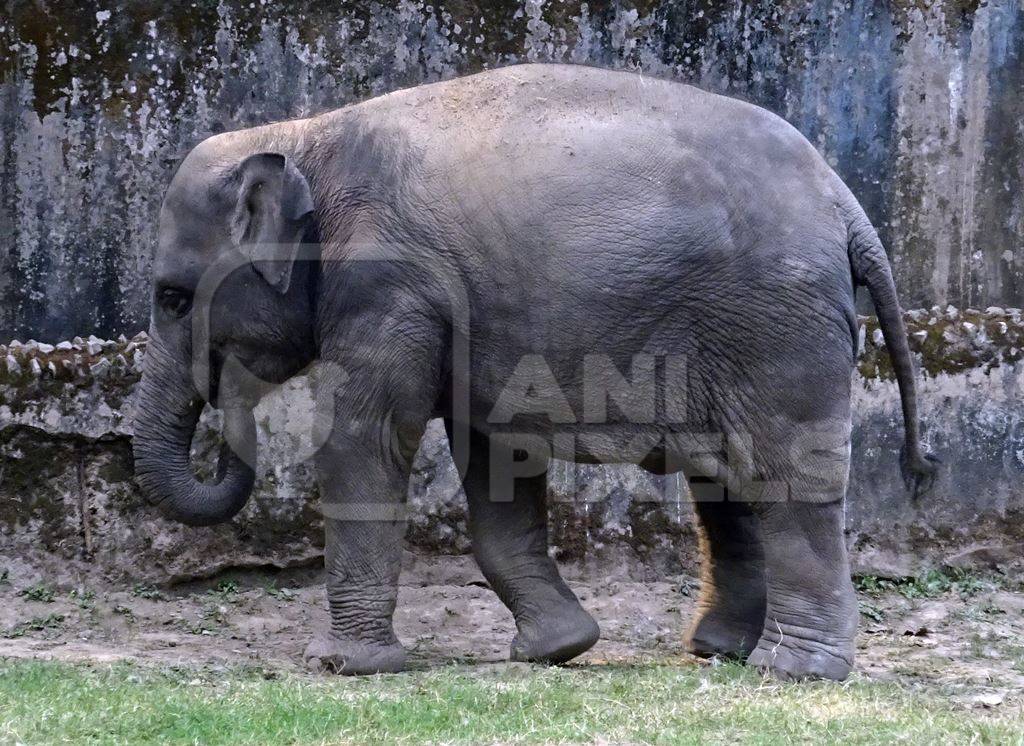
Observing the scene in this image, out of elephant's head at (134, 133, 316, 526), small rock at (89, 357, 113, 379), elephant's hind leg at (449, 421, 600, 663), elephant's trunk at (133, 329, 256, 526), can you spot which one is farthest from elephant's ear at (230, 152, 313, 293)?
small rock at (89, 357, 113, 379)

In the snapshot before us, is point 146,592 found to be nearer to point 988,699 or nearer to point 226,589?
point 226,589

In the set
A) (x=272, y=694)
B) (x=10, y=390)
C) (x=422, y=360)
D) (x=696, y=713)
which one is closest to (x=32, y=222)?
(x=10, y=390)

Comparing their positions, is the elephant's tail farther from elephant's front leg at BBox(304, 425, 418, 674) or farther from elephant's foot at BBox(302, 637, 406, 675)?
elephant's foot at BBox(302, 637, 406, 675)

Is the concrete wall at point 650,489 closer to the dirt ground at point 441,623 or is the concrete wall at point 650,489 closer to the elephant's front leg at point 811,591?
the dirt ground at point 441,623

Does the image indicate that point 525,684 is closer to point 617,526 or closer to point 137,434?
point 137,434

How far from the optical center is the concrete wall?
753 cm

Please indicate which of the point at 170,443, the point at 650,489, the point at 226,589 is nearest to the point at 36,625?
the point at 226,589

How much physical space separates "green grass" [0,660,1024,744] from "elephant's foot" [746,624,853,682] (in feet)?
0.41

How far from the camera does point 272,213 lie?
6035 millimetres

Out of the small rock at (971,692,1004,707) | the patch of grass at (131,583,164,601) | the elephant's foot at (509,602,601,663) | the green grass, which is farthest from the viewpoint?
the patch of grass at (131,583,164,601)

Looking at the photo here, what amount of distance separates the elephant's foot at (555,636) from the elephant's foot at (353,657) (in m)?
0.50

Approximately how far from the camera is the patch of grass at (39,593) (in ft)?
23.5

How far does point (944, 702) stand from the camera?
5250 mm

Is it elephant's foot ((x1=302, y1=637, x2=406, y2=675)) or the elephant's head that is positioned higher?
the elephant's head
